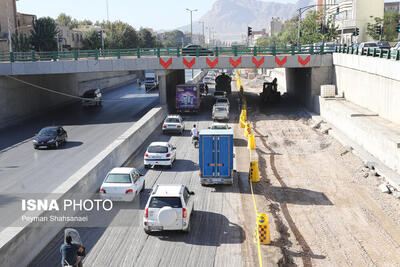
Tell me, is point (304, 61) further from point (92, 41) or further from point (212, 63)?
point (92, 41)

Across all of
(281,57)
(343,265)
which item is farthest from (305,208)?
(281,57)

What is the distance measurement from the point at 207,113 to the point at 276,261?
3589 cm

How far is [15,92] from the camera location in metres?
45.7

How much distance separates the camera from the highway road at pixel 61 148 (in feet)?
77.2

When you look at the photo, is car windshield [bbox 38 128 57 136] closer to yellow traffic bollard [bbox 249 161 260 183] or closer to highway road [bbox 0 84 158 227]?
highway road [bbox 0 84 158 227]

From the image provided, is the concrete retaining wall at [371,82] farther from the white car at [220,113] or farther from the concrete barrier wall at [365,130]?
the white car at [220,113]

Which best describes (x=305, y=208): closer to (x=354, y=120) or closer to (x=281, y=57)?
(x=354, y=120)

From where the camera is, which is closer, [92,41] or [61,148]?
[61,148]

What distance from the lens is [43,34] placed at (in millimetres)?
87562

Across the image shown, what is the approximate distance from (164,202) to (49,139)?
1929 cm

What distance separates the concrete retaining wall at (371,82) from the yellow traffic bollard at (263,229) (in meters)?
18.5

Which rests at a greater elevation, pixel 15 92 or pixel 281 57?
pixel 281 57

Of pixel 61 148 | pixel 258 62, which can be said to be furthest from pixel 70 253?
pixel 258 62

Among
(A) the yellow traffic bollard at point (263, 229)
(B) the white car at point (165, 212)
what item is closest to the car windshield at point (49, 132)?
(B) the white car at point (165, 212)
